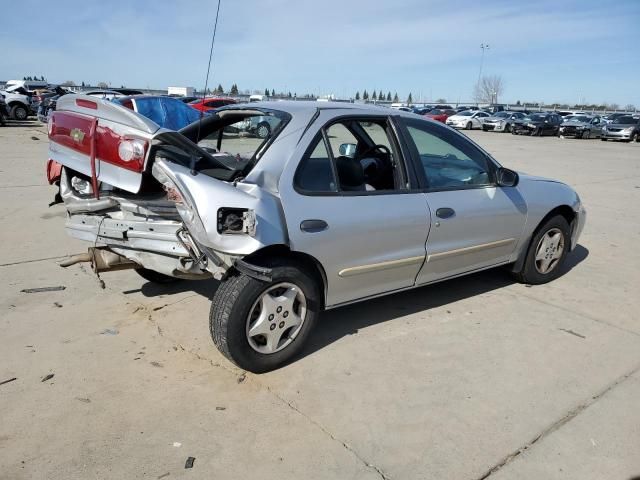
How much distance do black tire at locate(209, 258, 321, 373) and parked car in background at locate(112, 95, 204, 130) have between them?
10980mm

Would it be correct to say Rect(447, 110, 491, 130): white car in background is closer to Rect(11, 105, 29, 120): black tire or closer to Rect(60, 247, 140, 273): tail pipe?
Rect(11, 105, 29, 120): black tire

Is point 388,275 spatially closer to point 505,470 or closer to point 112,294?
point 505,470

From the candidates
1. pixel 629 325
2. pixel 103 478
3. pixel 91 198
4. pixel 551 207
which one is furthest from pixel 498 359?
pixel 91 198

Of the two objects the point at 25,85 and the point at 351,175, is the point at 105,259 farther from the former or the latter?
the point at 25,85

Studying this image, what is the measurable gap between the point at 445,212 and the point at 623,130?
1264 inches

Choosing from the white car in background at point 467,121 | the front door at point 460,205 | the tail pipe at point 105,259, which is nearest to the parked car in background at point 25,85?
the white car in background at point 467,121

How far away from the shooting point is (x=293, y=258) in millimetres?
3123

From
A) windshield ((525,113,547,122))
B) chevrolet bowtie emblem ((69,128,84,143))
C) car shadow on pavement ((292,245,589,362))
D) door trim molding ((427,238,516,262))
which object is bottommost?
car shadow on pavement ((292,245,589,362))

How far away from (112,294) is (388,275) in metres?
2.41

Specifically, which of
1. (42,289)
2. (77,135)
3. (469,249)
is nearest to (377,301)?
(469,249)

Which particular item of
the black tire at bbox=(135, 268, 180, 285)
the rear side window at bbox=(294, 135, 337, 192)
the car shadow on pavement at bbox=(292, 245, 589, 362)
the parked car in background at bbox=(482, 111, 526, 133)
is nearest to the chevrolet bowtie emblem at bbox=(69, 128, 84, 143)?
the black tire at bbox=(135, 268, 180, 285)

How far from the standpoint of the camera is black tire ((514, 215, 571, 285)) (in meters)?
4.65

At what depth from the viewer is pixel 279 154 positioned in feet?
10.2

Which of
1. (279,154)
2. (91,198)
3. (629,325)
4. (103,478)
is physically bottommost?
(103,478)
